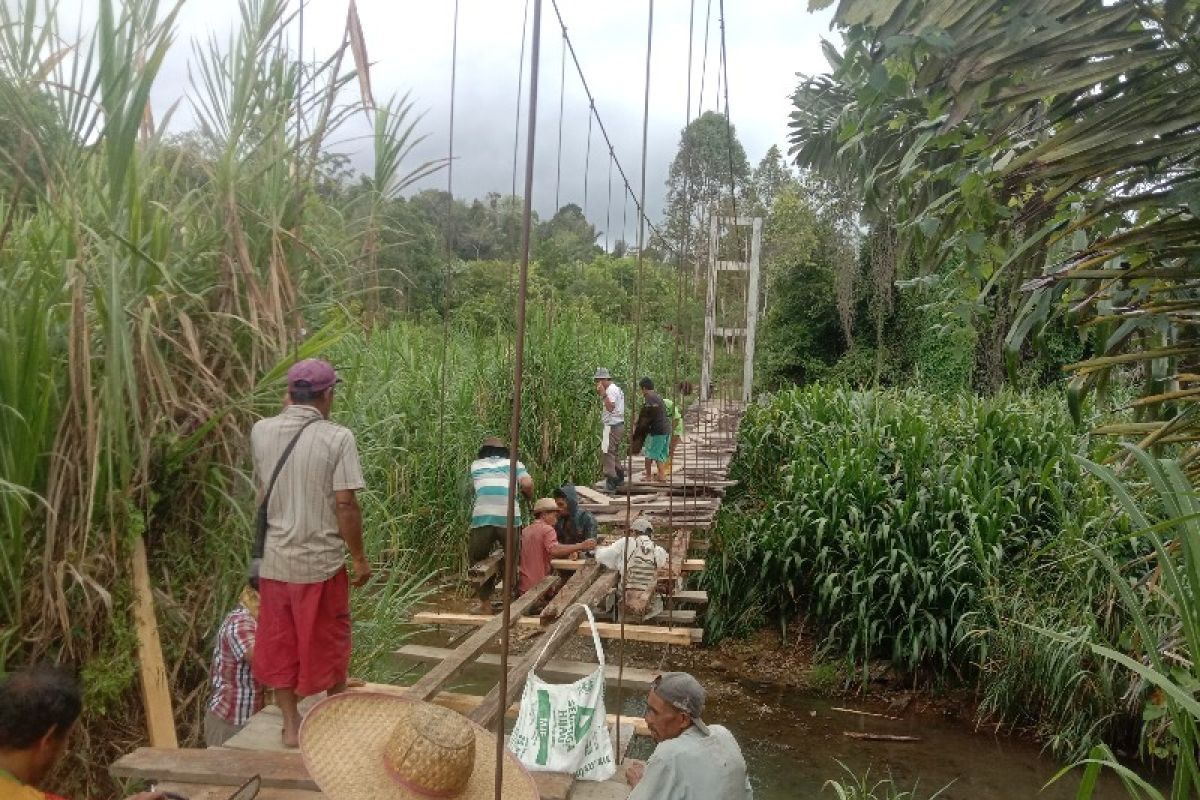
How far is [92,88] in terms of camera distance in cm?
228

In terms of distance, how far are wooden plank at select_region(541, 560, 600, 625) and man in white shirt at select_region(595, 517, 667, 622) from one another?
0.07 metres

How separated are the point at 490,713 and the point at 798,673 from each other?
16.8ft

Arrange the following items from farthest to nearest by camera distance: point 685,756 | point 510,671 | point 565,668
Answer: point 565,668, point 510,671, point 685,756

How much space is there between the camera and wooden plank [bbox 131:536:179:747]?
2.49 m

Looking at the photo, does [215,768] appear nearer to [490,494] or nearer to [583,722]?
[583,722]

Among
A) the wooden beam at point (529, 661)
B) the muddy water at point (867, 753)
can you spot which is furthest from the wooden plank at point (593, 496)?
the wooden beam at point (529, 661)

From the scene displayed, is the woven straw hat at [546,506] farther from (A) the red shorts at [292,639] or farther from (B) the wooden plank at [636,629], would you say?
(A) the red shorts at [292,639]

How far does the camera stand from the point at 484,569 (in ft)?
16.5

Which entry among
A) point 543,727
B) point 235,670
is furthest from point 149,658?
point 543,727

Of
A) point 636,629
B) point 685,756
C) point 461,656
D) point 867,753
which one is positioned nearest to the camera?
point 685,756

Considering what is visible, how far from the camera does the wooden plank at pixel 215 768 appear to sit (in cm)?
212

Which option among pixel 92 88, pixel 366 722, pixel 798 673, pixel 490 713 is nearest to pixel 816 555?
pixel 798 673

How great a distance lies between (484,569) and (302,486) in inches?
103

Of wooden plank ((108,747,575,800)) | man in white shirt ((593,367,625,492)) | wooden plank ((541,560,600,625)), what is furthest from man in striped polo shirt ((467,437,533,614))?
wooden plank ((108,747,575,800))
